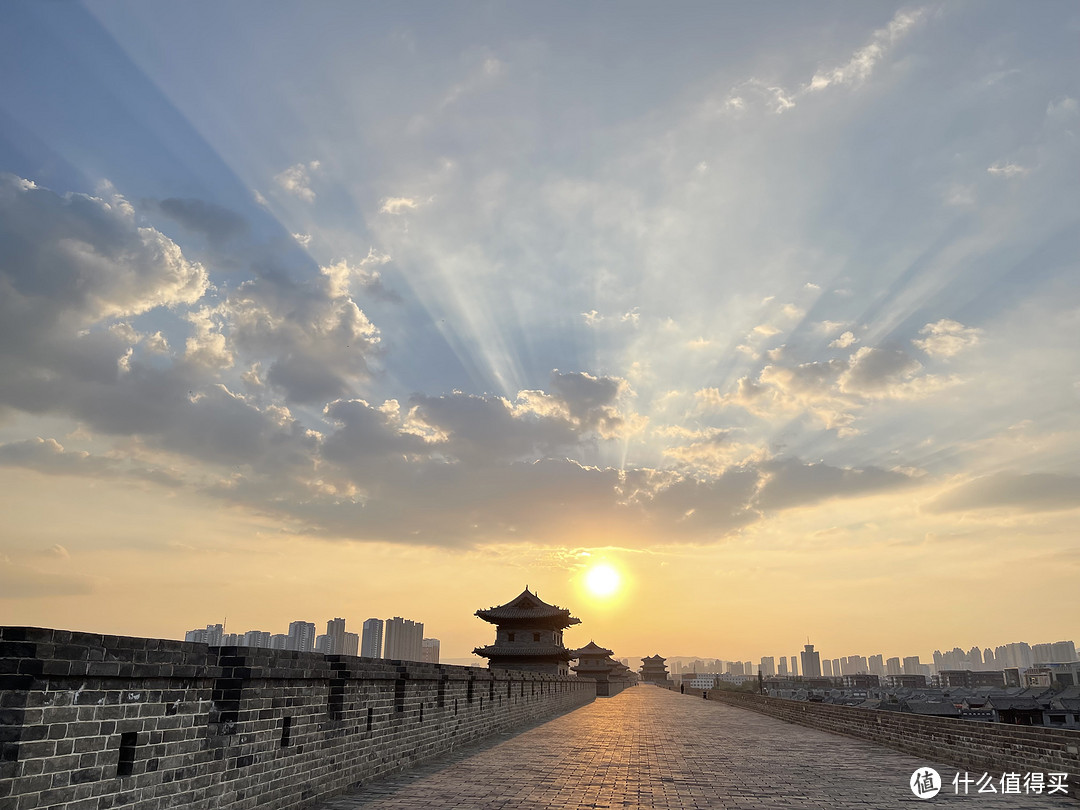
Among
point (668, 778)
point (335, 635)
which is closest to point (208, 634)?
point (335, 635)

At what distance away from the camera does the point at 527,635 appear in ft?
143

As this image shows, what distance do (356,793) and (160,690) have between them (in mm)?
4405

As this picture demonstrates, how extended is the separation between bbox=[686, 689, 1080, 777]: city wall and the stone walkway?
0.32 metres

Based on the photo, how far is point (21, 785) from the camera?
4.11 m

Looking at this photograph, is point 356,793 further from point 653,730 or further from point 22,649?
point 653,730

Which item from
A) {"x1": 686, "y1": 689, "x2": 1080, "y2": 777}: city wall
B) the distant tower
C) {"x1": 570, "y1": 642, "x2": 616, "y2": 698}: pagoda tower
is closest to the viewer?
{"x1": 686, "y1": 689, "x2": 1080, "y2": 777}: city wall

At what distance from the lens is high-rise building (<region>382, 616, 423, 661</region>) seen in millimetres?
154750

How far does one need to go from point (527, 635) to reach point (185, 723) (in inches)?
1576

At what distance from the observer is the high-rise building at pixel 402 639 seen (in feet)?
508

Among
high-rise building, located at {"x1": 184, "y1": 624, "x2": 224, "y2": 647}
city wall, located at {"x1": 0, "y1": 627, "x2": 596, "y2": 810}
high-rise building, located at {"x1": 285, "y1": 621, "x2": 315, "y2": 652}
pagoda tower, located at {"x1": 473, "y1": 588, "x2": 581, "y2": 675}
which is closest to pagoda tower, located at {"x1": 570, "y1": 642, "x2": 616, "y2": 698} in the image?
pagoda tower, located at {"x1": 473, "y1": 588, "x2": 581, "y2": 675}

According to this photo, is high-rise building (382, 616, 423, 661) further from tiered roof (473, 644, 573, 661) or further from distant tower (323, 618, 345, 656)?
tiered roof (473, 644, 573, 661)

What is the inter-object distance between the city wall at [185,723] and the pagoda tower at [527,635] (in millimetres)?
33385

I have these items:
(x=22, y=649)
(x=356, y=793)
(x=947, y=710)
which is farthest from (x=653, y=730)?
(x=947, y=710)

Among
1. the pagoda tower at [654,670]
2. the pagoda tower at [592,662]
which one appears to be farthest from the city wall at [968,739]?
the pagoda tower at [654,670]
